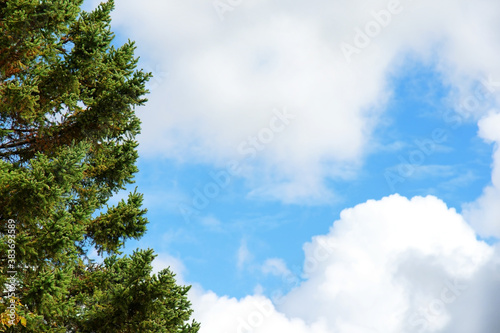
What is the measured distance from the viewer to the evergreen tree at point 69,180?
39.7ft

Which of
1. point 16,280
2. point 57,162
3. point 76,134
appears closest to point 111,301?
point 16,280

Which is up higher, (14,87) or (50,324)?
(14,87)

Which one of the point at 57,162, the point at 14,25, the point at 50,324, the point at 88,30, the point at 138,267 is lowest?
the point at 50,324

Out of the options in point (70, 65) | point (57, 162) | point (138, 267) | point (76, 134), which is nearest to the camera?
point (57, 162)

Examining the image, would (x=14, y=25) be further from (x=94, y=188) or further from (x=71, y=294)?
(x=71, y=294)

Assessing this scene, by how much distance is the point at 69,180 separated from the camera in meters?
12.5

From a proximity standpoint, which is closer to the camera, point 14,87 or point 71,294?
point 14,87

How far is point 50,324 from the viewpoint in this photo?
47.9ft

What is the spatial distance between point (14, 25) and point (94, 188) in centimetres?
606

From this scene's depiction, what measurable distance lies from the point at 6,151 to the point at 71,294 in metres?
4.97

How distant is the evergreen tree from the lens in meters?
12.1

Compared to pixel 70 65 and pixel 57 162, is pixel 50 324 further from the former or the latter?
pixel 70 65

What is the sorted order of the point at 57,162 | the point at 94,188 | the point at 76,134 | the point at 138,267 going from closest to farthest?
1. the point at 57,162
2. the point at 138,267
3. the point at 76,134
4. the point at 94,188

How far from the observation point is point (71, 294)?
16453mm
